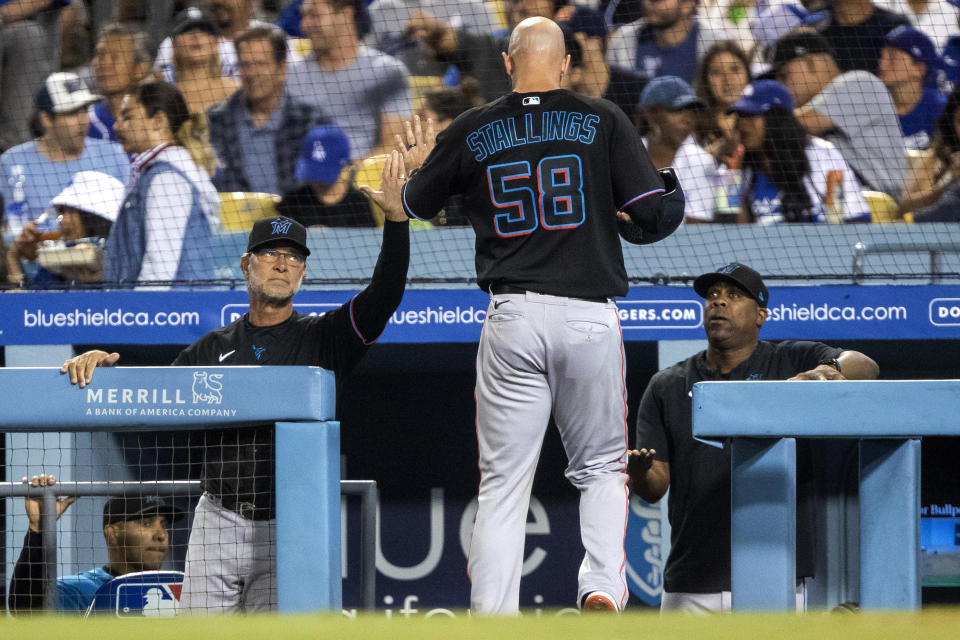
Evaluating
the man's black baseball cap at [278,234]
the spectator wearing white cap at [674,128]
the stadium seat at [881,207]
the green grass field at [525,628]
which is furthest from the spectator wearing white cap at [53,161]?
the green grass field at [525,628]

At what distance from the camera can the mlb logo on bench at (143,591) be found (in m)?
3.71

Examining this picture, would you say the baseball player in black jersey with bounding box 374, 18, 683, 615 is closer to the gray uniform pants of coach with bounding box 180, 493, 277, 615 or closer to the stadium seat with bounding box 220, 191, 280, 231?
the gray uniform pants of coach with bounding box 180, 493, 277, 615

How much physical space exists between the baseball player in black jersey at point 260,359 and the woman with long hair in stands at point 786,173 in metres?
3.45

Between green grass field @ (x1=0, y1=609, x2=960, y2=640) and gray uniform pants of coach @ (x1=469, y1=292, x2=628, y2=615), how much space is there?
1794 mm

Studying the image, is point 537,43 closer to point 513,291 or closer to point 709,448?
point 513,291

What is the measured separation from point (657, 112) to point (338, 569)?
4.53 metres

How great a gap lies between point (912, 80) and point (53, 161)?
5.14 m

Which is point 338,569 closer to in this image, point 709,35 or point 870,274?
point 870,274

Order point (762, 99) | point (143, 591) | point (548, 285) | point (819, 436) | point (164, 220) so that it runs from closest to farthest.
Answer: point (819, 436)
point (548, 285)
point (143, 591)
point (164, 220)
point (762, 99)

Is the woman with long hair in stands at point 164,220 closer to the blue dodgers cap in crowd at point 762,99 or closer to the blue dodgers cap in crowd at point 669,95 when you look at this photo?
the blue dodgers cap in crowd at point 669,95

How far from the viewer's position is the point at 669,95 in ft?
22.2

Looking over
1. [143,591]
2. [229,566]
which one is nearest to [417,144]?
[229,566]

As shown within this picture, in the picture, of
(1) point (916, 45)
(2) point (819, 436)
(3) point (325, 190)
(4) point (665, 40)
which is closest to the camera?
(2) point (819, 436)

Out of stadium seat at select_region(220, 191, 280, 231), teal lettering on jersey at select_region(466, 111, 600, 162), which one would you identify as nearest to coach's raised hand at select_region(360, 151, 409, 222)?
teal lettering on jersey at select_region(466, 111, 600, 162)
